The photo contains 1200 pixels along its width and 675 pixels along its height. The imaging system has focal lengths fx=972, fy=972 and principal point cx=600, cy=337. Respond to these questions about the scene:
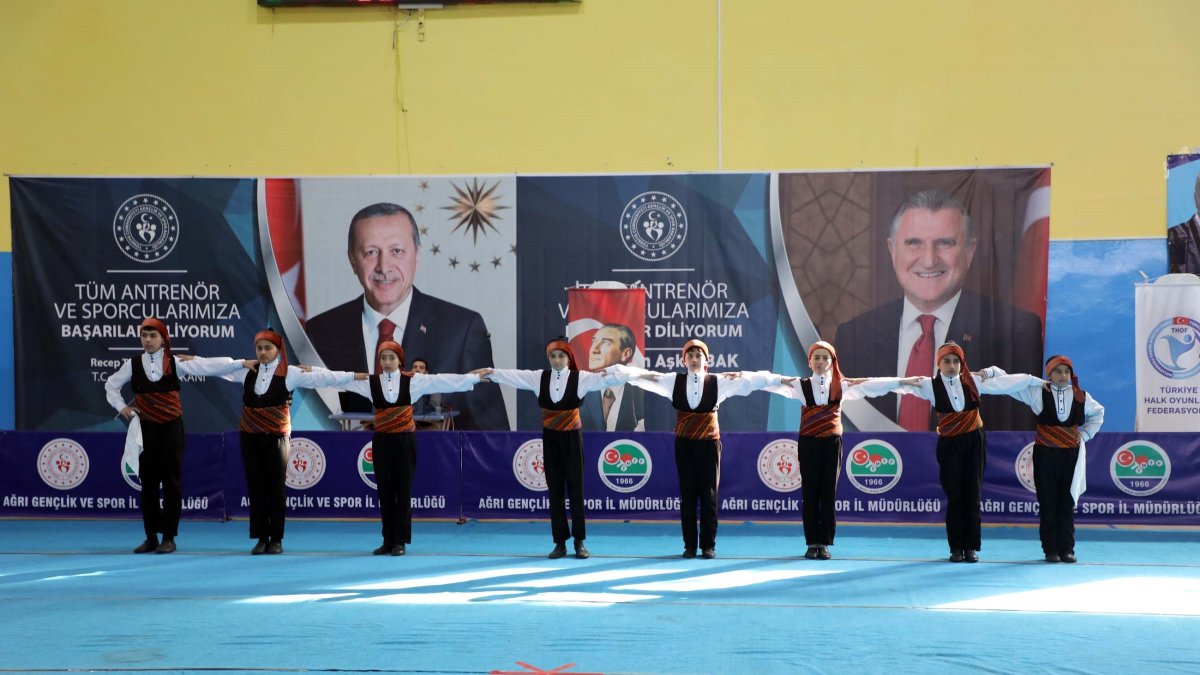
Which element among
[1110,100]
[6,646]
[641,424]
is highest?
[1110,100]

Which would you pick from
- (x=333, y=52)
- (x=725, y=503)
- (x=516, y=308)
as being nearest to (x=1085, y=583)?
(x=725, y=503)

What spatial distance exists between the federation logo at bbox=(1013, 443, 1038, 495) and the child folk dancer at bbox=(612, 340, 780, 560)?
2.68 meters

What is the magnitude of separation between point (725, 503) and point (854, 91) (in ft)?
15.0

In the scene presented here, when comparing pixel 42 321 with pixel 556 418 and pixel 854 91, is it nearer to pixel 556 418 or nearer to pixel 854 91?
pixel 556 418

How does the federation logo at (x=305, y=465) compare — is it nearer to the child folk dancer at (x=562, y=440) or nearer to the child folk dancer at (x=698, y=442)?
the child folk dancer at (x=562, y=440)

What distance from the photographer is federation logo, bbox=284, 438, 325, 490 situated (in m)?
8.70

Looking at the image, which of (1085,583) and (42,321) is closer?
(1085,583)

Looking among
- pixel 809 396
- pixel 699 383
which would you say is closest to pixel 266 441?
pixel 699 383

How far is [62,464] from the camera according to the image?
A: 8.78 meters

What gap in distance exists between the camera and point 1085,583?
6.62m

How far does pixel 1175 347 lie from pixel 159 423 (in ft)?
29.6

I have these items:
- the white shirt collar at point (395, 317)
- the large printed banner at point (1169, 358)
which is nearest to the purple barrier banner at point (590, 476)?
the white shirt collar at point (395, 317)

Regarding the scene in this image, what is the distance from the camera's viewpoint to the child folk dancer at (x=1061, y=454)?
735 centimetres

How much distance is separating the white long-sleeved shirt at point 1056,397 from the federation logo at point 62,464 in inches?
311
